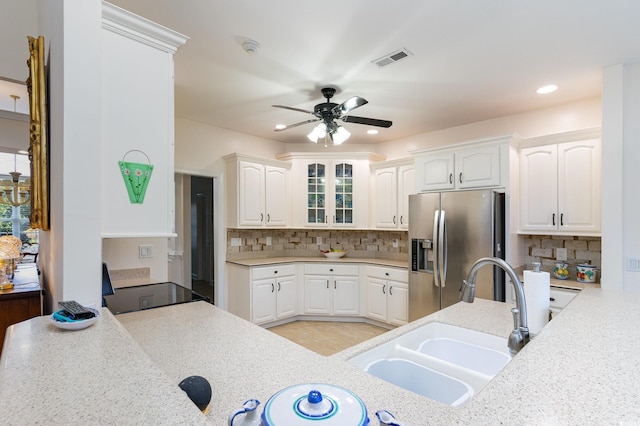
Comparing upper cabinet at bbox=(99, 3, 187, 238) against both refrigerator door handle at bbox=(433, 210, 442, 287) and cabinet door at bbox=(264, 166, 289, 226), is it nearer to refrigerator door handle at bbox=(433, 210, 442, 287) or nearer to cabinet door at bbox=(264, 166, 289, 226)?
refrigerator door handle at bbox=(433, 210, 442, 287)

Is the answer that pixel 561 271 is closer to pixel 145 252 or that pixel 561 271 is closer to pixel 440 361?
pixel 440 361

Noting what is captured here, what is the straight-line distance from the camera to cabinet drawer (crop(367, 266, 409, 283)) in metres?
3.92

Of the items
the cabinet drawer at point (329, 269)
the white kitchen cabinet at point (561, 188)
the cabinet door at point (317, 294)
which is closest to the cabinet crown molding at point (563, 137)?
the white kitchen cabinet at point (561, 188)

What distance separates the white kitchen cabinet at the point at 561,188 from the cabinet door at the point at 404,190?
126cm

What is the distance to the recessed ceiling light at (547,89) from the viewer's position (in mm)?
2893

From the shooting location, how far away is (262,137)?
4715 millimetres

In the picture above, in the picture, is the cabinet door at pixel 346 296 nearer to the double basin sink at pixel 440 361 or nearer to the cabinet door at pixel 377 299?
the cabinet door at pixel 377 299

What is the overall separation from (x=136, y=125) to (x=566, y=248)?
3.93 meters

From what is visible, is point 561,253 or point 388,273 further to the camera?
point 388,273

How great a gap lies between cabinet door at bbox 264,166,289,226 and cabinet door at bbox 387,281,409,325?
1.73m

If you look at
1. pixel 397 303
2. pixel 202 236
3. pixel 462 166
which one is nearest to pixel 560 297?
pixel 462 166

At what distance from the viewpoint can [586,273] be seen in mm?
3012

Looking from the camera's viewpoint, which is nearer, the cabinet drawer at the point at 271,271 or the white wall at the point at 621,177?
the white wall at the point at 621,177

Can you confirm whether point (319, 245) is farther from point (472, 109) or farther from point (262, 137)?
point (472, 109)
